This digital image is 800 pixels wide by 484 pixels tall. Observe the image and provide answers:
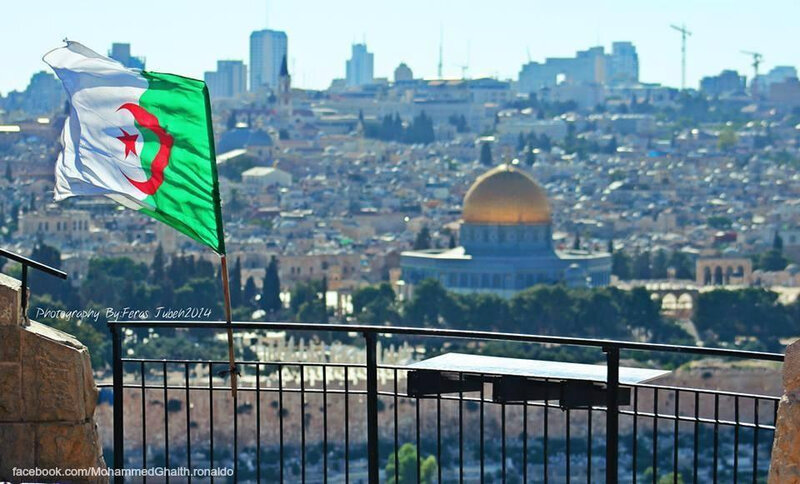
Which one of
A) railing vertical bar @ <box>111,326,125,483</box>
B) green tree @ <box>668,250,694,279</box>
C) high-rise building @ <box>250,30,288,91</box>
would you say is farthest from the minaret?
railing vertical bar @ <box>111,326,125,483</box>

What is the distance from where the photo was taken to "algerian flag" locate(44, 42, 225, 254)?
6.66m

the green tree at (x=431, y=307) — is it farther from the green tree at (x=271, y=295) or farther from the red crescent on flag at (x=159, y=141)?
the red crescent on flag at (x=159, y=141)

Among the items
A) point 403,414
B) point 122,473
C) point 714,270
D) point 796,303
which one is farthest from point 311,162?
point 122,473

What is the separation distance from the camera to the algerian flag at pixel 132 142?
6.66 metres

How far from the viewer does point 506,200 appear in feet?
230

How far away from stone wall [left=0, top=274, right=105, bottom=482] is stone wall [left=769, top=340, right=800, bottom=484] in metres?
1.85

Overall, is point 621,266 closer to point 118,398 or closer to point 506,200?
point 506,200

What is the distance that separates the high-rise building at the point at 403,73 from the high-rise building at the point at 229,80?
15.1 m

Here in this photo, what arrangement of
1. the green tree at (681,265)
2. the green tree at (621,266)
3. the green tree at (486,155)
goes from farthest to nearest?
1. the green tree at (486,155)
2. the green tree at (681,265)
3. the green tree at (621,266)

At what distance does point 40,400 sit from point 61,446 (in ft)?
0.45

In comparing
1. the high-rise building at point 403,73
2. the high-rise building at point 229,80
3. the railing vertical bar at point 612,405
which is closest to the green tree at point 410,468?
→ the railing vertical bar at point 612,405

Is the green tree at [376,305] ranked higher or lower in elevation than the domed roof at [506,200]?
lower

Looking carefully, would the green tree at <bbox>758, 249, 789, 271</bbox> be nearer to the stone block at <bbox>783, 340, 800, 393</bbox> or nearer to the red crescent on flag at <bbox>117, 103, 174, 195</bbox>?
the red crescent on flag at <bbox>117, 103, 174, 195</bbox>

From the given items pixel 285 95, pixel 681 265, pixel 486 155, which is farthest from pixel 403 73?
pixel 681 265
